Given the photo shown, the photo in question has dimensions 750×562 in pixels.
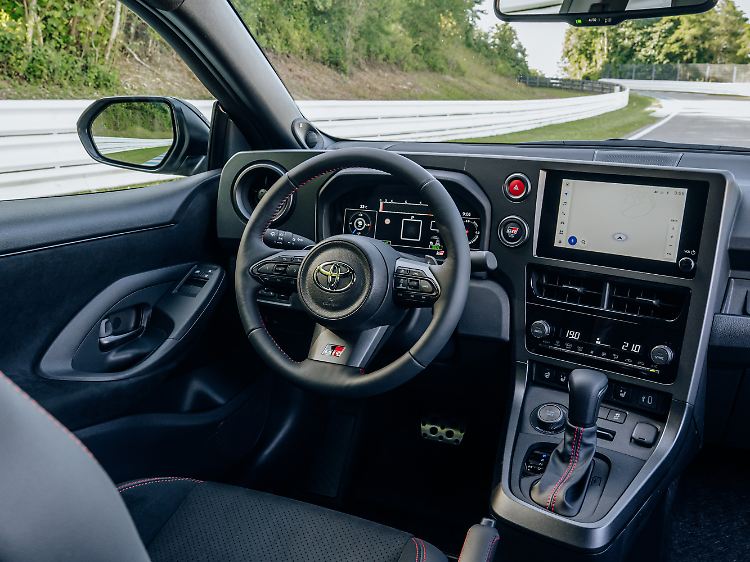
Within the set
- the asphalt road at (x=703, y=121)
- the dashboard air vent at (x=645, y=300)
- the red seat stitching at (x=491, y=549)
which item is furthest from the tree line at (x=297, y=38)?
the red seat stitching at (x=491, y=549)

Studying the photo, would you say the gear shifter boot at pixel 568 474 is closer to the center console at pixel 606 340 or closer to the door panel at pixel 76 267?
the center console at pixel 606 340

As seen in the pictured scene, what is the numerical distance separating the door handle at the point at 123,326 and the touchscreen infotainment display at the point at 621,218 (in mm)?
1354

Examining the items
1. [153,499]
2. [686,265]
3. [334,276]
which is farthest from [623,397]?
[153,499]

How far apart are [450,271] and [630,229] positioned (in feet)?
2.01

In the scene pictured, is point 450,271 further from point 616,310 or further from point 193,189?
point 193,189

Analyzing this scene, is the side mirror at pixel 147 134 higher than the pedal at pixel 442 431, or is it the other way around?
the side mirror at pixel 147 134

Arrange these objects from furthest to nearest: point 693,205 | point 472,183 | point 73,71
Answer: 1. point 73,71
2. point 472,183
3. point 693,205

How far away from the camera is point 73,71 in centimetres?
420

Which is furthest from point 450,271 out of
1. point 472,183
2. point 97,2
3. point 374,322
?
point 97,2

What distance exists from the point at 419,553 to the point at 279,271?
2.62 feet

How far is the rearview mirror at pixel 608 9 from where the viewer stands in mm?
2002

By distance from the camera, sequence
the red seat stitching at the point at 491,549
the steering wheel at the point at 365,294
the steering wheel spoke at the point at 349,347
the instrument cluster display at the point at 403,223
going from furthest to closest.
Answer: the instrument cluster display at the point at 403,223, the steering wheel spoke at the point at 349,347, the steering wheel at the point at 365,294, the red seat stitching at the point at 491,549

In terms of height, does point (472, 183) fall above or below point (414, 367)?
above

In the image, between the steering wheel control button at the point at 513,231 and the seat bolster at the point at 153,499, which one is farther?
the steering wheel control button at the point at 513,231
